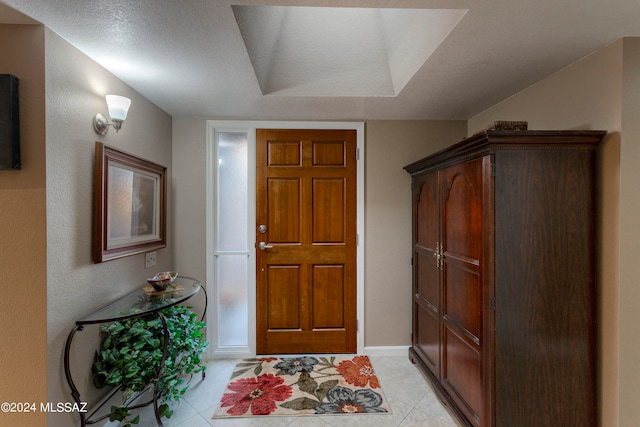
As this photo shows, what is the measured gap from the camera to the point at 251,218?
8.68 feet

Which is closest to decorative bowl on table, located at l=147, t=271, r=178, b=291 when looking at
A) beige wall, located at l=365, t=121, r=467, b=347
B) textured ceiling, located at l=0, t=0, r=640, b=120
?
textured ceiling, located at l=0, t=0, r=640, b=120

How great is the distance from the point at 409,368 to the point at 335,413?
879mm

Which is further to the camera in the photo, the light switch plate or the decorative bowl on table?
the light switch plate

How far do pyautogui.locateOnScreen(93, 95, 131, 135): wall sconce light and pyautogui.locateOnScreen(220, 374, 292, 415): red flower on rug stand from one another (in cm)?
201

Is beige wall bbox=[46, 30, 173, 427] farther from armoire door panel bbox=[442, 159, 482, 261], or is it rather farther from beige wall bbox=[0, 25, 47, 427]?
armoire door panel bbox=[442, 159, 482, 261]

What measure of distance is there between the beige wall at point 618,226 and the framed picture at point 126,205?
2775 mm

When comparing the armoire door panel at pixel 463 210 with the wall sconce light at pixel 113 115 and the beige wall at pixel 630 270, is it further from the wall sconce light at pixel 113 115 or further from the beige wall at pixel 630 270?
the wall sconce light at pixel 113 115

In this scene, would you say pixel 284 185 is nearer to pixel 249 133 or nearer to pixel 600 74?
pixel 249 133

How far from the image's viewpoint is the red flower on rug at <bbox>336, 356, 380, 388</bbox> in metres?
2.27

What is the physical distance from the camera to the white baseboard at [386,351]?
268 centimetres

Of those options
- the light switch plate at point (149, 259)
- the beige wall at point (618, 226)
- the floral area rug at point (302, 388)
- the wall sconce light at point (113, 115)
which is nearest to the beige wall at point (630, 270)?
the beige wall at point (618, 226)

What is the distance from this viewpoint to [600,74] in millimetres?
1496

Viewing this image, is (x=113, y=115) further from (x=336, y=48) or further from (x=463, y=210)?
(x=463, y=210)

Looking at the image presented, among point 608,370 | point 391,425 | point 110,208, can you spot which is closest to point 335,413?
point 391,425
